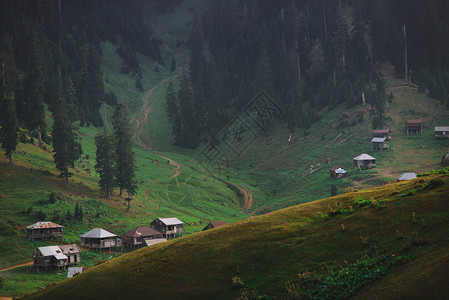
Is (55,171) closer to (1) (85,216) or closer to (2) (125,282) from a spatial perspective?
(1) (85,216)

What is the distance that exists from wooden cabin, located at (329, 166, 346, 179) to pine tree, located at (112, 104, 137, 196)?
48.8 metres

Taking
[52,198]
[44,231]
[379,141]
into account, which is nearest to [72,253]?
[44,231]

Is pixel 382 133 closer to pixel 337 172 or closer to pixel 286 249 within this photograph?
pixel 337 172

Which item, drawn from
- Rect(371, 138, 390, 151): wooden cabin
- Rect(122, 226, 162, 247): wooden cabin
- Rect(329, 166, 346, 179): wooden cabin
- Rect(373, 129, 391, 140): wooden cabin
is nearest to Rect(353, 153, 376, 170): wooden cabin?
Rect(329, 166, 346, 179): wooden cabin

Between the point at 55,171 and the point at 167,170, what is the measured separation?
38.1m

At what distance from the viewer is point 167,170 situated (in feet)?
436

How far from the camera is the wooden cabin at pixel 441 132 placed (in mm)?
117438

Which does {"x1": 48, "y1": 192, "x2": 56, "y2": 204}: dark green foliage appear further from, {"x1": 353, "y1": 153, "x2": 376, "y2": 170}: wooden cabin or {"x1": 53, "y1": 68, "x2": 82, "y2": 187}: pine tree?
{"x1": 353, "y1": 153, "x2": 376, "y2": 170}: wooden cabin

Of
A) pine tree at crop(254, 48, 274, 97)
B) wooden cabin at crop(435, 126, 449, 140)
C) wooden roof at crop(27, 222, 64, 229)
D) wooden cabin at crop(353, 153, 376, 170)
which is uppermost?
pine tree at crop(254, 48, 274, 97)

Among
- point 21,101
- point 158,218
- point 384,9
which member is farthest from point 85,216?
point 384,9

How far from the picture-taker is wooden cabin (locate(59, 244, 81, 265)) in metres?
72.8

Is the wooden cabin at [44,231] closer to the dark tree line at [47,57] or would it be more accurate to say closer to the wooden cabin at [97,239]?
the wooden cabin at [97,239]

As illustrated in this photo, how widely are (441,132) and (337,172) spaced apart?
31.2 m

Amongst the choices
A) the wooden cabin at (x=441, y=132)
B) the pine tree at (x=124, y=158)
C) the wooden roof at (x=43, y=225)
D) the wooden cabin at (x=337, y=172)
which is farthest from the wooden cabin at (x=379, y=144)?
the wooden roof at (x=43, y=225)
